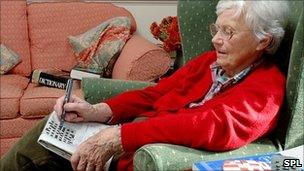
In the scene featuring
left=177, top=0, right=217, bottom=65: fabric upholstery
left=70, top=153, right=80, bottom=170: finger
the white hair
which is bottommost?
left=70, top=153, right=80, bottom=170: finger

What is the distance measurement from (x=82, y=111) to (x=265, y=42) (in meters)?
0.70

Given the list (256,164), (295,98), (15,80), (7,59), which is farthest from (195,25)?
(7,59)

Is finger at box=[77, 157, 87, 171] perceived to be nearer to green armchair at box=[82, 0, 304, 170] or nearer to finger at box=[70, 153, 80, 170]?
finger at box=[70, 153, 80, 170]

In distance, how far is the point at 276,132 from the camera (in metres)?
1.42

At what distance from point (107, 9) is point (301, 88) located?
185 cm

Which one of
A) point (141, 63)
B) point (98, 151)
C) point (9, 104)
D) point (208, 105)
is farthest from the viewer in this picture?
point (141, 63)

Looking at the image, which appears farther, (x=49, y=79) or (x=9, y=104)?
(x=49, y=79)

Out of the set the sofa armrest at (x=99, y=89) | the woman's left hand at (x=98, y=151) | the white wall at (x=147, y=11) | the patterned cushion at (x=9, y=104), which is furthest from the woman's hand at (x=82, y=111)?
the white wall at (x=147, y=11)

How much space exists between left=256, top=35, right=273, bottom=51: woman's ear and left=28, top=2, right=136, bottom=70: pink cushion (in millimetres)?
1613

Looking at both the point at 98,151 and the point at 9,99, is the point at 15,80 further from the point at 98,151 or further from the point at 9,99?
the point at 98,151

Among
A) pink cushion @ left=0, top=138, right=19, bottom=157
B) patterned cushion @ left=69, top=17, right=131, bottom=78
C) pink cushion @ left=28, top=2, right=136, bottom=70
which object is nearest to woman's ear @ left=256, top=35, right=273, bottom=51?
patterned cushion @ left=69, top=17, right=131, bottom=78

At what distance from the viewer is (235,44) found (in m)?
1.41

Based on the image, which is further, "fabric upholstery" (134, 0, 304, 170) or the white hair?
the white hair

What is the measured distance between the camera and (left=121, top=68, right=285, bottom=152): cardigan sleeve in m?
1.19
